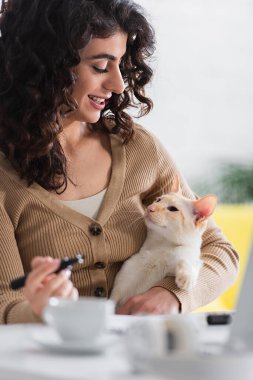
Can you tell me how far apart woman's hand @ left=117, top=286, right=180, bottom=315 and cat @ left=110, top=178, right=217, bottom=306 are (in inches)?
3.9

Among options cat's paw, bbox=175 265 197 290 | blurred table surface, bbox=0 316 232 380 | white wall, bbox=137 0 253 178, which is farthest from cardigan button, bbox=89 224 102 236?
white wall, bbox=137 0 253 178

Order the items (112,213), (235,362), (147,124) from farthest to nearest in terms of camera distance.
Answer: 1. (147,124)
2. (112,213)
3. (235,362)

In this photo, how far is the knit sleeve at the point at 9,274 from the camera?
1798mm

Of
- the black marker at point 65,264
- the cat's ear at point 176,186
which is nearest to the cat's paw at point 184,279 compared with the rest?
the cat's ear at point 176,186

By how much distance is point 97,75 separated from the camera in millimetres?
2152

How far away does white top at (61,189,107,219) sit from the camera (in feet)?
7.05

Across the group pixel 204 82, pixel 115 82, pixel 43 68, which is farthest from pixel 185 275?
pixel 204 82

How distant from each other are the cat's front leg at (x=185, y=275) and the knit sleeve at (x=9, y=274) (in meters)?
0.40

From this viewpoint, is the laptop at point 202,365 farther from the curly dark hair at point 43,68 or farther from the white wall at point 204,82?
the white wall at point 204,82

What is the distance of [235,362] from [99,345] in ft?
0.77

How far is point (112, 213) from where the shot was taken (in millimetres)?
2156

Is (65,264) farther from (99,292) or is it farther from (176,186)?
(176,186)

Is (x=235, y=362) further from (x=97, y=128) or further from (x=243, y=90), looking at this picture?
(x=243, y=90)

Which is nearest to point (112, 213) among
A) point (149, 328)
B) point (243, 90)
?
point (149, 328)
